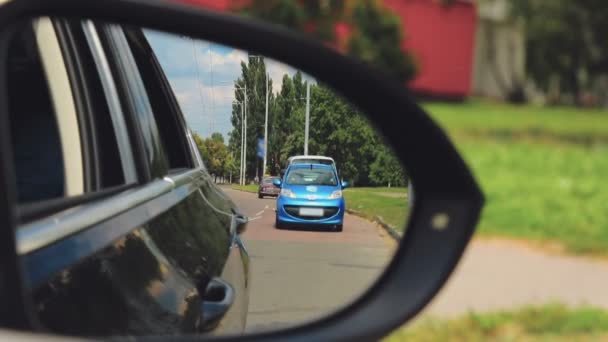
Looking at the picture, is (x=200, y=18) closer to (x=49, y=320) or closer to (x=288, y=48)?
(x=288, y=48)

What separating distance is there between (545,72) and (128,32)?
32.3 meters

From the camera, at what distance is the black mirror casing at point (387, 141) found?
129 centimetres

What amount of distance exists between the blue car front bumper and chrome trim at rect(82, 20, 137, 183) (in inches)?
17.2

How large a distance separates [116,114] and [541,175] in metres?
10.4

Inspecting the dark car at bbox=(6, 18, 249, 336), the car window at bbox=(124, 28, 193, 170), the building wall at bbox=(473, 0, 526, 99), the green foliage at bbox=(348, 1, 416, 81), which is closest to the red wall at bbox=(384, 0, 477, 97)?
the green foliage at bbox=(348, 1, 416, 81)

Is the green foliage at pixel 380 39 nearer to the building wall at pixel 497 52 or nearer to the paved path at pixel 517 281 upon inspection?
the building wall at pixel 497 52

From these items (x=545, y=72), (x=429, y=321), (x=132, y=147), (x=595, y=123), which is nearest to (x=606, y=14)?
(x=545, y=72)

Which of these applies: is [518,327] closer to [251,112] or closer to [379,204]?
[379,204]

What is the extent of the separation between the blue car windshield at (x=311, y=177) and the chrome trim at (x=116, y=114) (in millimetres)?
447

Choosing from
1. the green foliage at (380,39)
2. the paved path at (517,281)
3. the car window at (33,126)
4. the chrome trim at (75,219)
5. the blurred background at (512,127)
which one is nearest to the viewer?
the chrome trim at (75,219)

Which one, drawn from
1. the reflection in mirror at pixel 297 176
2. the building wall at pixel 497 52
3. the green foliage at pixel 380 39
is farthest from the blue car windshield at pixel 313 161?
the building wall at pixel 497 52

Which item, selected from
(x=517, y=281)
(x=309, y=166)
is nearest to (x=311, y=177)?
(x=309, y=166)

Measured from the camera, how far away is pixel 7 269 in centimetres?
107

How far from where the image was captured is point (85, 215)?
1.48 m
